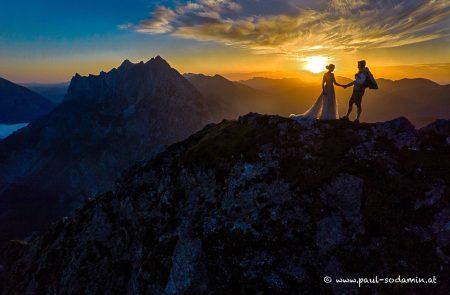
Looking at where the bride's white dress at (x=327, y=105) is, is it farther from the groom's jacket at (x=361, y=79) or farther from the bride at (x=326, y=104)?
the groom's jacket at (x=361, y=79)

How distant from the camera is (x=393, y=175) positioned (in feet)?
73.9

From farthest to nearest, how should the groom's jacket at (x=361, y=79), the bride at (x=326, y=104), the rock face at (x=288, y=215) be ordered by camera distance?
the bride at (x=326, y=104), the groom's jacket at (x=361, y=79), the rock face at (x=288, y=215)

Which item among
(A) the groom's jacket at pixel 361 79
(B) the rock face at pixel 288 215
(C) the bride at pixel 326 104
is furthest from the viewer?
(C) the bride at pixel 326 104

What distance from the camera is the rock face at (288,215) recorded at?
19.1 metres

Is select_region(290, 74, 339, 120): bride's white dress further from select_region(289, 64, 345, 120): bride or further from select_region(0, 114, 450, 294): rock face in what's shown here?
select_region(0, 114, 450, 294): rock face

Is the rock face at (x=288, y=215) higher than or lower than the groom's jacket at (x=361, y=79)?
lower

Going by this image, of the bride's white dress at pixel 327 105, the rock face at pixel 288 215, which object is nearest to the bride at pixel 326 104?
the bride's white dress at pixel 327 105

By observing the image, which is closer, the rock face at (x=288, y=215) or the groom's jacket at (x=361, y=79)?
the rock face at (x=288, y=215)

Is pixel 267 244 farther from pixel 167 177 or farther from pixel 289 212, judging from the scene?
pixel 167 177

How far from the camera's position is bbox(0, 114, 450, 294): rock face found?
62.6 ft

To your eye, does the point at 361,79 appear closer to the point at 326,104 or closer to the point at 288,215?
the point at 326,104

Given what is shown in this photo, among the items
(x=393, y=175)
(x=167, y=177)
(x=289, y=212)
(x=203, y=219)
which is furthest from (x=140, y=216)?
(x=393, y=175)

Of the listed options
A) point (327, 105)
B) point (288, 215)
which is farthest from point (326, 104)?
point (288, 215)

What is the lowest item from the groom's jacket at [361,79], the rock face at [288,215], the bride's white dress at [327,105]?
the rock face at [288,215]
